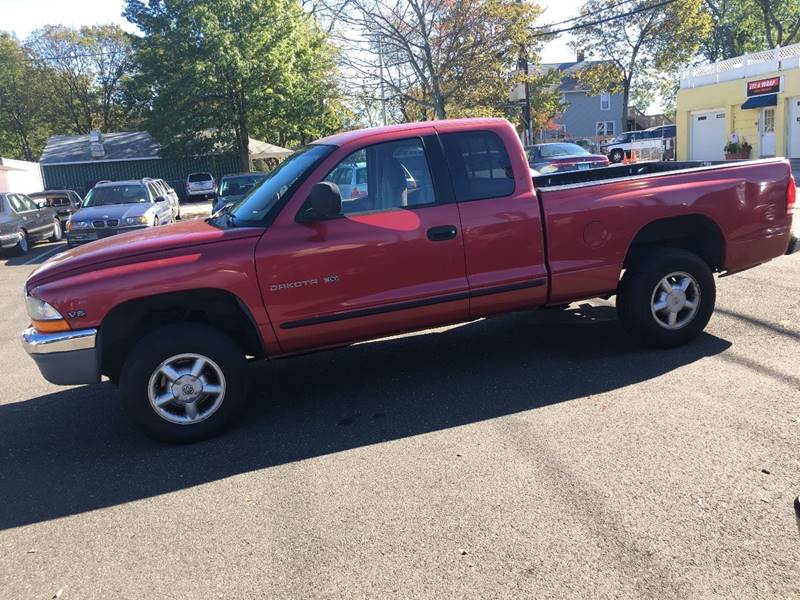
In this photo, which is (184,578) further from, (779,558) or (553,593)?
(779,558)

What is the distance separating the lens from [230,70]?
111 feet

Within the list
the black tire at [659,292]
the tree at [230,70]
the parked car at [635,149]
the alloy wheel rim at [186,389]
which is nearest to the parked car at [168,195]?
the tree at [230,70]

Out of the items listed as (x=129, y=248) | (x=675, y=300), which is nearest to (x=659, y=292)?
(x=675, y=300)

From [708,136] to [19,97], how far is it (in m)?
51.5

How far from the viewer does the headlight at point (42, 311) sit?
4.38 metres

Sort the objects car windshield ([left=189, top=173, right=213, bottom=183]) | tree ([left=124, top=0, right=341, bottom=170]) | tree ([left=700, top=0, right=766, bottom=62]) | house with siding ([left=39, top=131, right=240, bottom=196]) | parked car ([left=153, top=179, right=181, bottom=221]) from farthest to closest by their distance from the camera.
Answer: tree ([left=700, top=0, right=766, bottom=62]) < house with siding ([left=39, top=131, right=240, bottom=196]) < car windshield ([left=189, top=173, right=213, bottom=183]) < tree ([left=124, top=0, right=341, bottom=170]) < parked car ([left=153, top=179, right=181, bottom=221])

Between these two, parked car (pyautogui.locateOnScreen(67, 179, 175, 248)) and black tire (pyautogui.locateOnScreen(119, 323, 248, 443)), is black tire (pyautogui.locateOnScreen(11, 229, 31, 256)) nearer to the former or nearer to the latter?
parked car (pyautogui.locateOnScreen(67, 179, 175, 248))

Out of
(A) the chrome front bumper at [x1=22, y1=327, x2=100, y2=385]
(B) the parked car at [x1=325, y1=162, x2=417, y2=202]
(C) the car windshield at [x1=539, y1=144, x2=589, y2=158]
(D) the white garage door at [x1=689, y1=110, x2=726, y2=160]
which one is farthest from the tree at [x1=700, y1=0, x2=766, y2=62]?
(A) the chrome front bumper at [x1=22, y1=327, x2=100, y2=385]

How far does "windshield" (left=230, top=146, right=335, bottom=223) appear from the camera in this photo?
495 cm

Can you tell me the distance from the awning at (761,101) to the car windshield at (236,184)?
2246 centimetres

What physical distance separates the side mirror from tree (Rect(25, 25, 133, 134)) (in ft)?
176

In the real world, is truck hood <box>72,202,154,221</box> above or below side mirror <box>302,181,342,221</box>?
below

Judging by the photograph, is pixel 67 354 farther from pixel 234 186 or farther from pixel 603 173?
pixel 234 186

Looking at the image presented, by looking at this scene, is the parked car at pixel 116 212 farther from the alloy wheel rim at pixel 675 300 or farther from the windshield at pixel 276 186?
the alloy wheel rim at pixel 675 300
